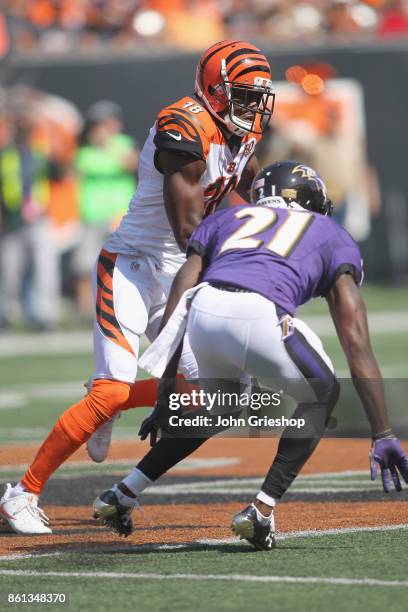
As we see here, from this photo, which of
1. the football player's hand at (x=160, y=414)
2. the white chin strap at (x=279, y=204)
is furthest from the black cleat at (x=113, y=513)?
the white chin strap at (x=279, y=204)

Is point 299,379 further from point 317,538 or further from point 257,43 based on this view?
point 257,43

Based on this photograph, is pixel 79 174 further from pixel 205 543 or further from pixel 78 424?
pixel 205 543

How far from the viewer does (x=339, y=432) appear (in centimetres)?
632

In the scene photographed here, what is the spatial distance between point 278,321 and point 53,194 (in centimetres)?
1304

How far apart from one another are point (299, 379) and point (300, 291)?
316 millimetres

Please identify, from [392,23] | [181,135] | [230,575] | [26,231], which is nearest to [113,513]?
[230,575]

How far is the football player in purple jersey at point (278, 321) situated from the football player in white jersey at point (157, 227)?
0.45 m

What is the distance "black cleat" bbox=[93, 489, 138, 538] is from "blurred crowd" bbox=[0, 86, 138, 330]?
410 inches

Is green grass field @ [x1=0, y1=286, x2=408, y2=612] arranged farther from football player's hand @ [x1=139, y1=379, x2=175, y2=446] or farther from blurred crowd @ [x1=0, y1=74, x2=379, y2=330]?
blurred crowd @ [x1=0, y1=74, x2=379, y2=330]

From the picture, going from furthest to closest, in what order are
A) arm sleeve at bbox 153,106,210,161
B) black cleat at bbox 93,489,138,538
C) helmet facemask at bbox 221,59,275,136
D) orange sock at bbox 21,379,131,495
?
helmet facemask at bbox 221,59,275,136
orange sock at bbox 21,379,131,495
arm sleeve at bbox 153,106,210,161
black cleat at bbox 93,489,138,538

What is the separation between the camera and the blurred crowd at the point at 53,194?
16078mm

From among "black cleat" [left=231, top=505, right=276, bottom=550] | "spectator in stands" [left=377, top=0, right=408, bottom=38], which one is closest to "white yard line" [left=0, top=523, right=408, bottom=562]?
"black cleat" [left=231, top=505, right=276, bottom=550]

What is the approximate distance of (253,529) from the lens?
16.6 ft

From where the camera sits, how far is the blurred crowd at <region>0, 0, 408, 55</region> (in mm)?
18891
